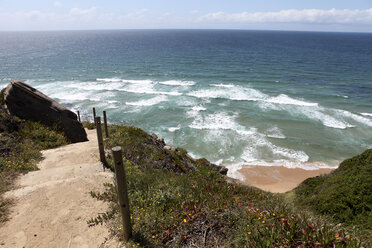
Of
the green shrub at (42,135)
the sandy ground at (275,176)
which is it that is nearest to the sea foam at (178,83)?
the sandy ground at (275,176)

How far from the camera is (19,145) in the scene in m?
9.55

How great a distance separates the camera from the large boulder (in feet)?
40.1

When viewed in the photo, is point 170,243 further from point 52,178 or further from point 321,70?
point 321,70

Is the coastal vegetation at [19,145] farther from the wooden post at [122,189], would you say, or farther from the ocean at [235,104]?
the ocean at [235,104]

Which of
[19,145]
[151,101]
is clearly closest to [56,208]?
[19,145]

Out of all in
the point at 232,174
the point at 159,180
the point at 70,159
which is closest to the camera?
the point at 159,180

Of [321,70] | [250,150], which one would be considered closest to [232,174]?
[250,150]

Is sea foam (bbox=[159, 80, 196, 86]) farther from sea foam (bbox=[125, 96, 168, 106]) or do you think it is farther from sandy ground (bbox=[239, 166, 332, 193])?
sandy ground (bbox=[239, 166, 332, 193])

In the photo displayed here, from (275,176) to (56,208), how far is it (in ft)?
53.4

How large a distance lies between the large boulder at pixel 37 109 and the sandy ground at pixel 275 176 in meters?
12.6

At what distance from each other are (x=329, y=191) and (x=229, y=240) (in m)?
8.14

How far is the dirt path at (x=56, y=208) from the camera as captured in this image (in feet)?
16.2

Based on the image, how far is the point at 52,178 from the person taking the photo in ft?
24.5

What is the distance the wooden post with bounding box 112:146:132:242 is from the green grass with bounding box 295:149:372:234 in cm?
680
